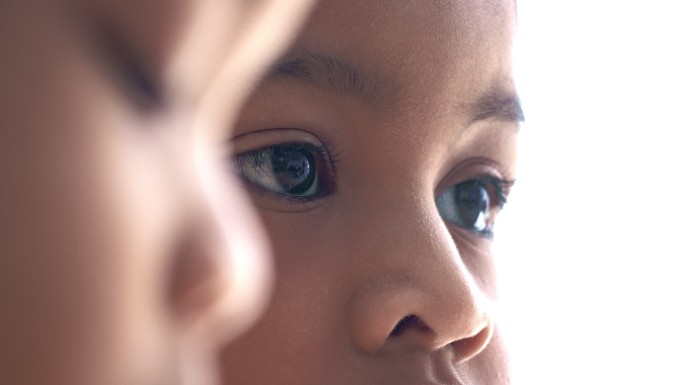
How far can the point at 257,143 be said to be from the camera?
1.40ft

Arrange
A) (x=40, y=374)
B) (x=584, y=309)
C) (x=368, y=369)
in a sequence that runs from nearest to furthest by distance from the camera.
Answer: (x=40, y=374) < (x=368, y=369) < (x=584, y=309)

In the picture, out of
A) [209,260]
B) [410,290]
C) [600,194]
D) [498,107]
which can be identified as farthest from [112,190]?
[600,194]

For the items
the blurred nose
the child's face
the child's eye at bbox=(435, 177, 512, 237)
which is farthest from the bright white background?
the blurred nose

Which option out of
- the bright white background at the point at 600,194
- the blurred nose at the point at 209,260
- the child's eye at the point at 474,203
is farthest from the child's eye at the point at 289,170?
the bright white background at the point at 600,194

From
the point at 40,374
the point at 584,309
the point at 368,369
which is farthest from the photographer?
the point at 584,309

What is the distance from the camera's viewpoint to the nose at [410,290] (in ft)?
1.31

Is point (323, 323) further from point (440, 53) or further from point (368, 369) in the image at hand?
point (440, 53)

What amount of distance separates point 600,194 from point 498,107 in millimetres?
528

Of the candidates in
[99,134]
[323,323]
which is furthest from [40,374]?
[323,323]

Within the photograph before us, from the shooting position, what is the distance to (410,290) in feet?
1.31

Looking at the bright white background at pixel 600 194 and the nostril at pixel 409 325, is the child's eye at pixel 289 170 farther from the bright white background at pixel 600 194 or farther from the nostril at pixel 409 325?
the bright white background at pixel 600 194

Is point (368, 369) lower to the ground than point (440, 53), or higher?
lower

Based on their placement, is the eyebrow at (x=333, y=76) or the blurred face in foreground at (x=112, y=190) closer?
the blurred face in foreground at (x=112, y=190)

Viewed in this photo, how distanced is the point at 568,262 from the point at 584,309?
0.05m
